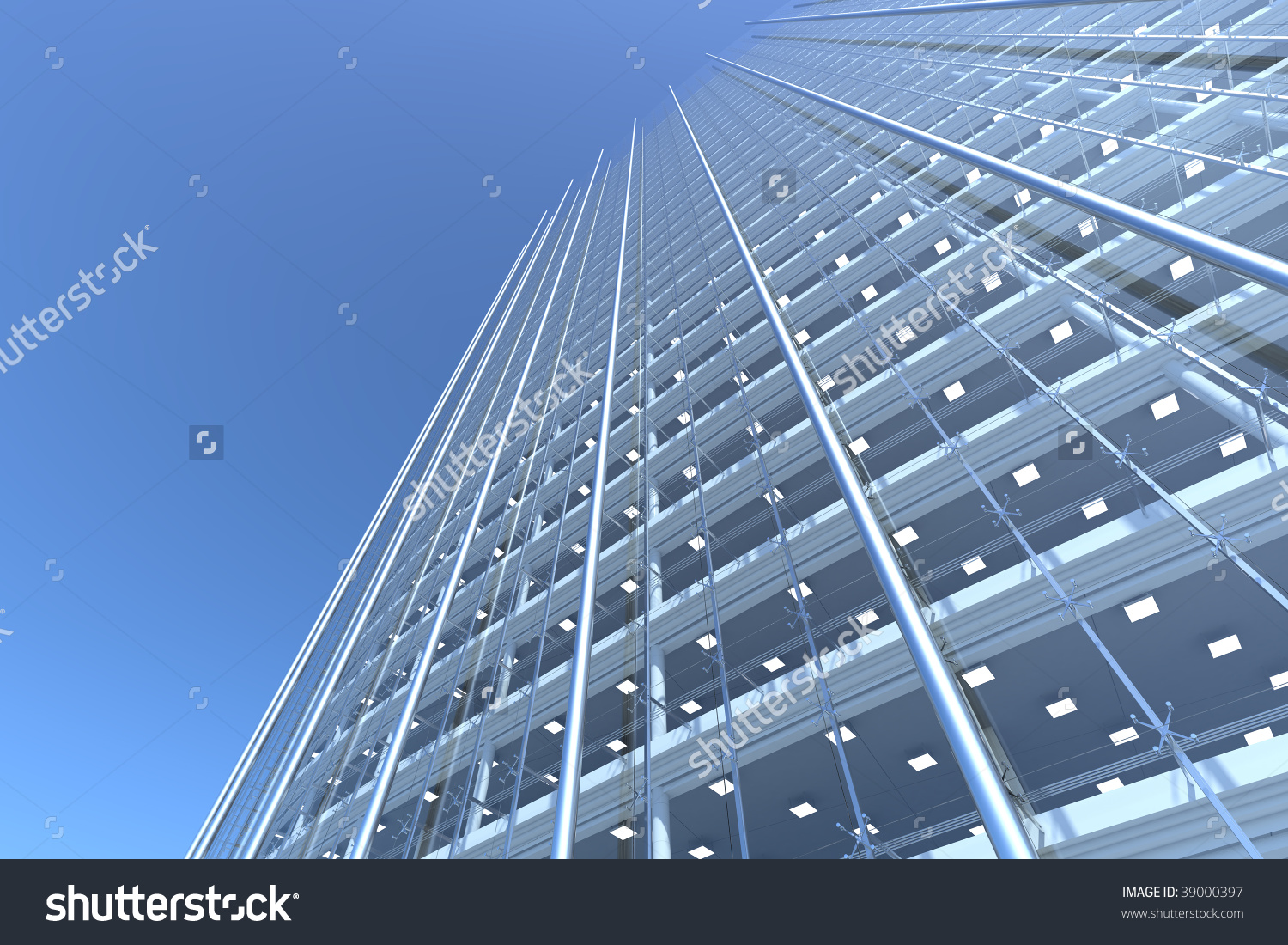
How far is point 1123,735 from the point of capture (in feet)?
26.7

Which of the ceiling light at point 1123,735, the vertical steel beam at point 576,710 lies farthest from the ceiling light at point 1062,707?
the vertical steel beam at point 576,710

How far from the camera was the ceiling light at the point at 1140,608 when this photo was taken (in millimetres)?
6398

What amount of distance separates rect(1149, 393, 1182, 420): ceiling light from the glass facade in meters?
0.04

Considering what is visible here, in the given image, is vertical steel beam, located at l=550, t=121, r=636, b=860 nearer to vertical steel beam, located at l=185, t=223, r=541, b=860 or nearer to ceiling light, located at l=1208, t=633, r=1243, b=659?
vertical steel beam, located at l=185, t=223, r=541, b=860

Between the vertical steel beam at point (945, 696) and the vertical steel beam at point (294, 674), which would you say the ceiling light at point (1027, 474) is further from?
the vertical steel beam at point (294, 674)

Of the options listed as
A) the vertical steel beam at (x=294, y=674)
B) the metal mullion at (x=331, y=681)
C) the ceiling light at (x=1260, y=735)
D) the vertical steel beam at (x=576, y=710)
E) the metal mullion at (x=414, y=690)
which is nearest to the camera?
the vertical steel beam at (x=576, y=710)

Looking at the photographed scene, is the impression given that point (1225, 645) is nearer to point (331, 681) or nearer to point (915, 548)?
point (915, 548)

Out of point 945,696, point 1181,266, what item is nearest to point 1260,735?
point 945,696

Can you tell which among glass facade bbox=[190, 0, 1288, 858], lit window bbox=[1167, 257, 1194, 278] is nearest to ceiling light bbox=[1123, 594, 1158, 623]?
glass facade bbox=[190, 0, 1288, 858]

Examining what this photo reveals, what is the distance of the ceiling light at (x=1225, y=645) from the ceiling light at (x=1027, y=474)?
8.00 ft

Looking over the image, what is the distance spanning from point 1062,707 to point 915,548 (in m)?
2.53
